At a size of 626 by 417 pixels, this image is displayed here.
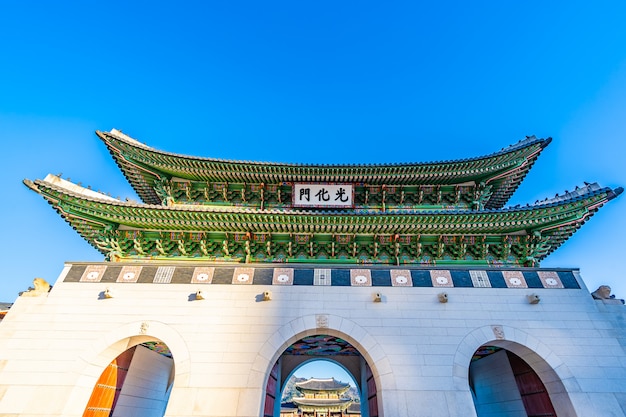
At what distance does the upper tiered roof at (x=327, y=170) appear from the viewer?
447 inches

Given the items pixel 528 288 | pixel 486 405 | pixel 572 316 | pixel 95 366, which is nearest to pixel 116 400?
pixel 95 366

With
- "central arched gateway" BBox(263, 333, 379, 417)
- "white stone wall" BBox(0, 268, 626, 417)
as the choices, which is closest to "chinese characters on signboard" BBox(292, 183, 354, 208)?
"white stone wall" BBox(0, 268, 626, 417)

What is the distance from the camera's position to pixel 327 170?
11.8 meters

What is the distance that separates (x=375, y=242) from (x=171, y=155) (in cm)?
816

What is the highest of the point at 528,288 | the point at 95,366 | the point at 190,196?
the point at 190,196

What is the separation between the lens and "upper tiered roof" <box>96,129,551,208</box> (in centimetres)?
1134

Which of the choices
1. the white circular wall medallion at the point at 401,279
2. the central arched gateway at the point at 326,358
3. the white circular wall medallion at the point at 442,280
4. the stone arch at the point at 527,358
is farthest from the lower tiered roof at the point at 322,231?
the central arched gateway at the point at 326,358

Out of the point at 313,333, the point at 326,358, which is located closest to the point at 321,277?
the point at 313,333

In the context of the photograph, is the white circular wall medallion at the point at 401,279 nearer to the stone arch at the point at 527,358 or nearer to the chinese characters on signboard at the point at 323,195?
the stone arch at the point at 527,358

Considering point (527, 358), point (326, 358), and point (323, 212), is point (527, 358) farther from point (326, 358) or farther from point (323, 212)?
point (323, 212)

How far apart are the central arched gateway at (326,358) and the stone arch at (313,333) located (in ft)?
2.46

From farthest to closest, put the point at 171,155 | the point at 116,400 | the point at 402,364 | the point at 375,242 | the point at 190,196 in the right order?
the point at 190,196, the point at 171,155, the point at 375,242, the point at 116,400, the point at 402,364

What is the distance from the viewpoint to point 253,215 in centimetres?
959

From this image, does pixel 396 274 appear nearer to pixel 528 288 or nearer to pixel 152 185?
pixel 528 288
